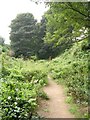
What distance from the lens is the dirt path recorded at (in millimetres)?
7944

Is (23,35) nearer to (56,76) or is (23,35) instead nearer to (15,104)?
(56,76)

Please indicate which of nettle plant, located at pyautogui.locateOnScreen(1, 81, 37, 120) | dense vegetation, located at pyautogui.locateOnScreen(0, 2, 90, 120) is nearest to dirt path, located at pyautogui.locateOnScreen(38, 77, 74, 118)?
dense vegetation, located at pyautogui.locateOnScreen(0, 2, 90, 120)

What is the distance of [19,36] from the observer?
80.4 feet

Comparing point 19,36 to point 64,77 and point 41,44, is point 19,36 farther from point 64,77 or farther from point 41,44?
point 64,77

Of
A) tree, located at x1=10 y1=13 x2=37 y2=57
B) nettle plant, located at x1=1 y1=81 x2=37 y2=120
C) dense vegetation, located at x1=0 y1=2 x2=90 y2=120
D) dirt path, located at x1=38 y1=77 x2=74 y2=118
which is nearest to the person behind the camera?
nettle plant, located at x1=1 y1=81 x2=37 y2=120

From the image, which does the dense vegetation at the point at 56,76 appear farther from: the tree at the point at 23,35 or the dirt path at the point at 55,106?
the tree at the point at 23,35

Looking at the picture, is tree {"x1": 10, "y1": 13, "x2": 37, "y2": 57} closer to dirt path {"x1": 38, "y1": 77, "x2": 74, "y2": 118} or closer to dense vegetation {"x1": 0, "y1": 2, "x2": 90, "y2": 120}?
dense vegetation {"x1": 0, "y1": 2, "x2": 90, "y2": 120}

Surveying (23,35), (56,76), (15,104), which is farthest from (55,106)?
(23,35)

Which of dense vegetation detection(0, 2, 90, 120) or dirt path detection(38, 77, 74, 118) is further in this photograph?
dirt path detection(38, 77, 74, 118)

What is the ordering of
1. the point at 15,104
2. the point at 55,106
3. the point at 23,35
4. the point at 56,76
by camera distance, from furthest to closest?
1. the point at 23,35
2. the point at 56,76
3. the point at 55,106
4. the point at 15,104

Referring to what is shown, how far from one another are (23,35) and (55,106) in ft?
52.9

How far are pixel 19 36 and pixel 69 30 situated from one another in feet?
49.5

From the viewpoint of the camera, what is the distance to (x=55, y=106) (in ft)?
29.4

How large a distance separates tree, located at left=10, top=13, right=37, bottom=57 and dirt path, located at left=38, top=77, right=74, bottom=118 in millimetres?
13310
